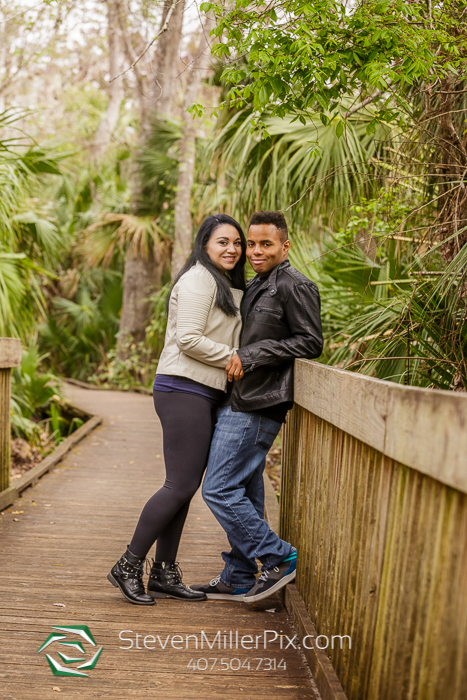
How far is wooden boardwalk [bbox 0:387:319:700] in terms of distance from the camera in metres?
2.58

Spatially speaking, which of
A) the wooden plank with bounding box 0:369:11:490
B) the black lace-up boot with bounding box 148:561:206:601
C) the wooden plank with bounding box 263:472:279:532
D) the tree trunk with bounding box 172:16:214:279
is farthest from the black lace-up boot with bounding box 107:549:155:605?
the tree trunk with bounding box 172:16:214:279

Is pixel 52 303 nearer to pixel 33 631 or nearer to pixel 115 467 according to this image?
pixel 115 467

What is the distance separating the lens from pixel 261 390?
327 centimetres

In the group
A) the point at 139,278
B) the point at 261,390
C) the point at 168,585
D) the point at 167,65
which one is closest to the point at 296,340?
the point at 261,390

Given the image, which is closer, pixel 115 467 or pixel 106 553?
pixel 106 553

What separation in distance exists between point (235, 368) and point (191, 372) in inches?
9.9

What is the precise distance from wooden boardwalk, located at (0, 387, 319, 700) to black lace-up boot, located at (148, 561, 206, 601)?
0.21 ft

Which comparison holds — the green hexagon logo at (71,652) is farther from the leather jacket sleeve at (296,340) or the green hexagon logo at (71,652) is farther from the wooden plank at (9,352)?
the wooden plank at (9,352)

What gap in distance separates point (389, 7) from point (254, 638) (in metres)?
3.17

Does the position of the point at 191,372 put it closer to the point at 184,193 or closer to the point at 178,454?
the point at 178,454

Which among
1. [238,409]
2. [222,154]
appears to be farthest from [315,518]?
[222,154]

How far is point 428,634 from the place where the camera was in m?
1.58

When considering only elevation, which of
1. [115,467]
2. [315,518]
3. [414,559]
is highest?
[414,559]

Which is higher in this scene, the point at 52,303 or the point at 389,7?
the point at 389,7
